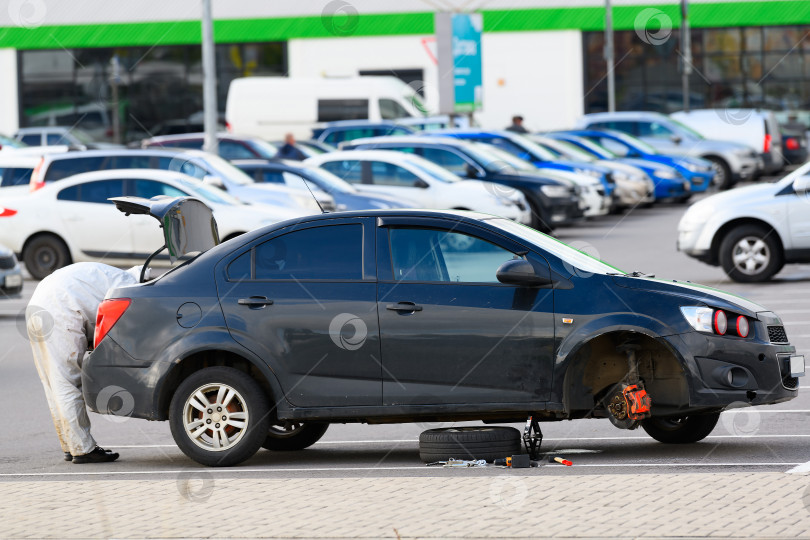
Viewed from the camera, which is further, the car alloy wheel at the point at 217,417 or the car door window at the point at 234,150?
the car door window at the point at 234,150

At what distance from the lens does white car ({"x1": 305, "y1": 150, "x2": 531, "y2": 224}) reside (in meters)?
23.2

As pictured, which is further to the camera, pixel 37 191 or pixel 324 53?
pixel 324 53

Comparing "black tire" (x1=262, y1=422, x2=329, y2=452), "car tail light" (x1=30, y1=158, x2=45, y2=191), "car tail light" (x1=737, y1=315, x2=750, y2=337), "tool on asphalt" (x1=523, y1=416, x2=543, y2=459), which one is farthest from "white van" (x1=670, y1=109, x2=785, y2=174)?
"tool on asphalt" (x1=523, y1=416, x2=543, y2=459)

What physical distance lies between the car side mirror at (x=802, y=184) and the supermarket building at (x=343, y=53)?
35467 mm

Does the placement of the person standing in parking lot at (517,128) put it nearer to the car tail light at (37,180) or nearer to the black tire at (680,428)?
the car tail light at (37,180)

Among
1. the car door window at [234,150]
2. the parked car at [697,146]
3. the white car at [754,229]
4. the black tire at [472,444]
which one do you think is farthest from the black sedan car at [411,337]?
the parked car at [697,146]

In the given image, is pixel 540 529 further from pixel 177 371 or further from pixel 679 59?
pixel 679 59

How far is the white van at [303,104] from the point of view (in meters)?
40.3

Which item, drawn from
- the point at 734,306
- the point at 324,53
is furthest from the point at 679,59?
the point at 734,306

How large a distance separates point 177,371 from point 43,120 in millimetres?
49548

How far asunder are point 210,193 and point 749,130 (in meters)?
18.3

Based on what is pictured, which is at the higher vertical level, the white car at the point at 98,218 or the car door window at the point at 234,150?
the car door window at the point at 234,150

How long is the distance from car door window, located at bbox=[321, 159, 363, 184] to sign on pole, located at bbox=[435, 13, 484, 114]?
11531 mm

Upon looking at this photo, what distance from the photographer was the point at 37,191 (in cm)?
2139
